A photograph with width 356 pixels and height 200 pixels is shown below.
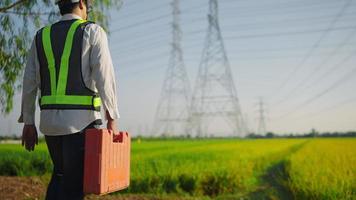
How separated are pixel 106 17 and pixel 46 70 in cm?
440

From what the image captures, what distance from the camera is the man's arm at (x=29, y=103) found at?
2688 millimetres

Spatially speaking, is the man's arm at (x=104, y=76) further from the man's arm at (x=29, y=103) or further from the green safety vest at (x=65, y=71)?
the man's arm at (x=29, y=103)

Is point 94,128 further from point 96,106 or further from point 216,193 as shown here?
point 216,193

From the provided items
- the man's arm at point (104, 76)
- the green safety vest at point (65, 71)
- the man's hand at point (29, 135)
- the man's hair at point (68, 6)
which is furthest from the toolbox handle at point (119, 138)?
the man's hair at point (68, 6)

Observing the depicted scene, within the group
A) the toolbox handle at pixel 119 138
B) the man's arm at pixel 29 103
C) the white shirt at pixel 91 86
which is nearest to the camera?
the white shirt at pixel 91 86

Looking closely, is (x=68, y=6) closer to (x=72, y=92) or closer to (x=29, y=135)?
(x=72, y=92)

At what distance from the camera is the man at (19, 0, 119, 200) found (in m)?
2.42

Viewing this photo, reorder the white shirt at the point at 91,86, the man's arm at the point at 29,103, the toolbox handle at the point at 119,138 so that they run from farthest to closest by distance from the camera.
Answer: the man's arm at the point at 29,103, the toolbox handle at the point at 119,138, the white shirt at the point at 91,86

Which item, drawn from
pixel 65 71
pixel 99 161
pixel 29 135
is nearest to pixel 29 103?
pixel 29 135

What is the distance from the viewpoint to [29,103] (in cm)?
269

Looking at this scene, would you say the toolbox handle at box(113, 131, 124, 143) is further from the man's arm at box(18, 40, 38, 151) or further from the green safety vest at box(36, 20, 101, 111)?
the man's arm at box(18, 40, 38, 151)

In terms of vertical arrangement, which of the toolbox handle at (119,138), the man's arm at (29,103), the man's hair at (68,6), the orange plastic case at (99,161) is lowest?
the orange plastic case at (99,161)

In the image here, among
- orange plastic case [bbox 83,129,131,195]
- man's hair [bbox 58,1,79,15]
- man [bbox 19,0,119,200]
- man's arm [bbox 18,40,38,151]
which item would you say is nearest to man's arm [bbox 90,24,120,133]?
man [bbox 19,0,119,200]

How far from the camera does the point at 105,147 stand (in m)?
2.36
